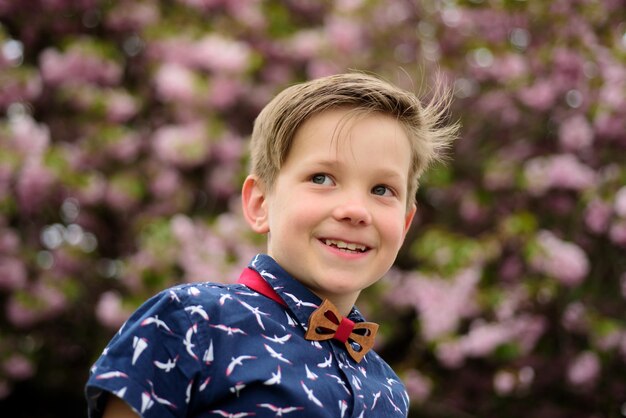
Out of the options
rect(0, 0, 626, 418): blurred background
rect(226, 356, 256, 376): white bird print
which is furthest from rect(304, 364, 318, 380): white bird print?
rect(0, 0, 626, 418): blurred background

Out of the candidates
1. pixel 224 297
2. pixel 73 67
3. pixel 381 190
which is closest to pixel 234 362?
pixel 224 297

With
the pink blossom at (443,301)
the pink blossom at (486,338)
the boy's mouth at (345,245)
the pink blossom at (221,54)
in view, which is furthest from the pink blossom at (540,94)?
the boy's mouth at (345,245)

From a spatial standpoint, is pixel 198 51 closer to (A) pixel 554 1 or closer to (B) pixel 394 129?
(A) pixel 554 1

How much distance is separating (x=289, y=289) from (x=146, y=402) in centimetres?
36

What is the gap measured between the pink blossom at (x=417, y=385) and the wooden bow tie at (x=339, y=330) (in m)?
3.17

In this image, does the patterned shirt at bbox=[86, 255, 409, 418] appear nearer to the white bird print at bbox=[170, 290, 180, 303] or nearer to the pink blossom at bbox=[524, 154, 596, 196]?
the white bird print at bbox=[170, 290, 180, 303]

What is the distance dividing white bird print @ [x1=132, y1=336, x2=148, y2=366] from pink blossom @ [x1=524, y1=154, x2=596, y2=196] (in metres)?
3.74

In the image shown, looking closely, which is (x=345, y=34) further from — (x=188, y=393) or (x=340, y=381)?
(x=188, y=393)

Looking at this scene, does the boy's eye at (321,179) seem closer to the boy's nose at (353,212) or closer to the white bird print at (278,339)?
the boy's nose at (353,212)

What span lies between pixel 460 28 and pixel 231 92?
1675 millimetres

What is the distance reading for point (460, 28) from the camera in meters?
5.50

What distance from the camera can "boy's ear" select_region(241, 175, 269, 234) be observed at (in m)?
1.58

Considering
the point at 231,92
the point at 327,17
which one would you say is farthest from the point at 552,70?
the point at 231,92

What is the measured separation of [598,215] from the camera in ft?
15.0
